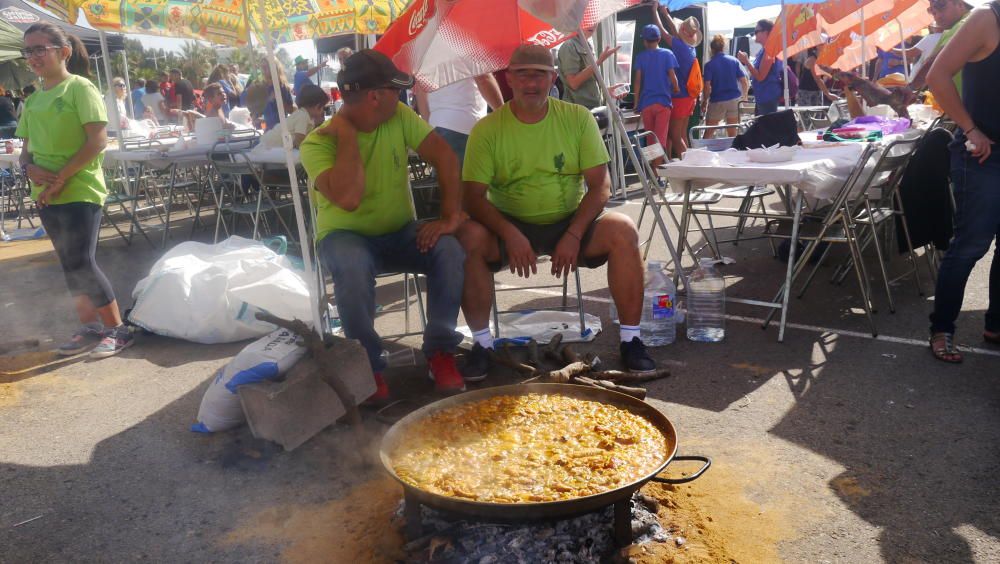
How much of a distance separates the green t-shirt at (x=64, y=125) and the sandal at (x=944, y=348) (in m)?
5.31

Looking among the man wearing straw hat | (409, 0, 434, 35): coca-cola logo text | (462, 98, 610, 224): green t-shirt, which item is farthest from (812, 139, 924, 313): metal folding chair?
the man wearing straw hat

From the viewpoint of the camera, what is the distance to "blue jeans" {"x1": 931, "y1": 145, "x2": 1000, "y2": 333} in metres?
3.87

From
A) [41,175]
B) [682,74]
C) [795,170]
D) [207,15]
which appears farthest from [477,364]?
[682,74]

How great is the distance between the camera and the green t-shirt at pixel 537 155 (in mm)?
4309

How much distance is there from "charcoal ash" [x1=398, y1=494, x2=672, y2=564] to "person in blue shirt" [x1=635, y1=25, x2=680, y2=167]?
27.8 feet

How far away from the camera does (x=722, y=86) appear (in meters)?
12.2

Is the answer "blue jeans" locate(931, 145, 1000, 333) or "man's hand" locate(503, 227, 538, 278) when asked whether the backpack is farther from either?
"man's hand" locate(503, 227, 538, 278)

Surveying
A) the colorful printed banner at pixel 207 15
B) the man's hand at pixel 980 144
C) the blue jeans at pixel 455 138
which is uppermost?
the colorful printed banner at pixel 207 15

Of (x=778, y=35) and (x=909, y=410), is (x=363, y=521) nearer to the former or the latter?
(x=909, y=410)

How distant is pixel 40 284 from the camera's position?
7.40 meters

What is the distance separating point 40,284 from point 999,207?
8.03 metres

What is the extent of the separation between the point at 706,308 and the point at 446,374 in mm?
1782

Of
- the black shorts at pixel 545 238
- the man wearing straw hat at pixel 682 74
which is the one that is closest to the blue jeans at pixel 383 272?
the black shorts at pixel 545 238

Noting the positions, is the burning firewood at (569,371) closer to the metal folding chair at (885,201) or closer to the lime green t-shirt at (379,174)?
the lime green t-shirt at (379,174)
